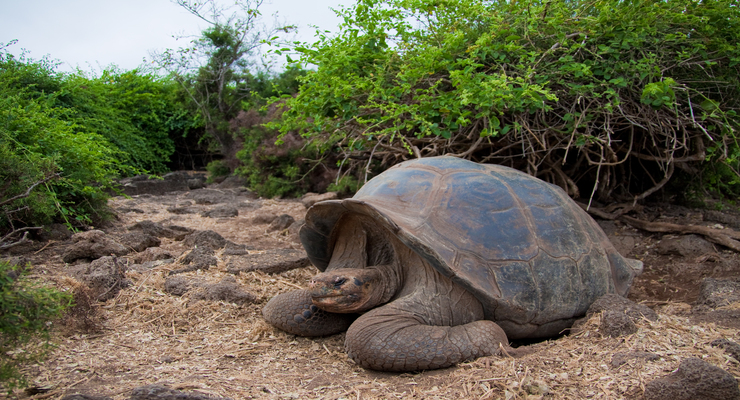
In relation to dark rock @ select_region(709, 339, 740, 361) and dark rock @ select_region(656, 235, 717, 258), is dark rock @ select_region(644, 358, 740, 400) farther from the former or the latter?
dark rock @ select_region(656, 235, 717, 258)

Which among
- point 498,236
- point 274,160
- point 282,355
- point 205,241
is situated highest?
point 274,160

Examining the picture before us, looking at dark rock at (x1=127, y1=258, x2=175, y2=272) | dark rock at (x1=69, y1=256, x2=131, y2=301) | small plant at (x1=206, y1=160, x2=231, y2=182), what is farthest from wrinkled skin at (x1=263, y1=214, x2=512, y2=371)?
small plant at (x1=206, y1=160, x2=231, y2=182)

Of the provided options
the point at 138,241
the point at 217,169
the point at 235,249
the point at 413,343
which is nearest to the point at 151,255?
the point at 138,241

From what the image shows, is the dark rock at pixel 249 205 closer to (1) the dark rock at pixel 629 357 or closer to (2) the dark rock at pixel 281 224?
(2) the dark rock at pixel 281 224

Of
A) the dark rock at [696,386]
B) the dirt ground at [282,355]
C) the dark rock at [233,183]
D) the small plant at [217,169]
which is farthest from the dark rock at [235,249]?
the small plant at [217,169]

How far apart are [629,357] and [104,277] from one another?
2662 mm

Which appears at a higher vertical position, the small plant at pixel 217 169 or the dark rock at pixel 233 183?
the small plant at pixel 217 169

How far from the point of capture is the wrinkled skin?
1.94 m

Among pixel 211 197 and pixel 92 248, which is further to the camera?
pixel 211 197

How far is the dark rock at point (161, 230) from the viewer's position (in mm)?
4184

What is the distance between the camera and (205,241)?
A: 3.88 meters

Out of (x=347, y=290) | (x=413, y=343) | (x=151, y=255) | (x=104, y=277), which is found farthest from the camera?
(x=151, y=255)

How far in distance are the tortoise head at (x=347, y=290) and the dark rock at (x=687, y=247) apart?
2.72 meters

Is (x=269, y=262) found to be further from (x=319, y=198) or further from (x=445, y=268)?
(x=319, y=198)
